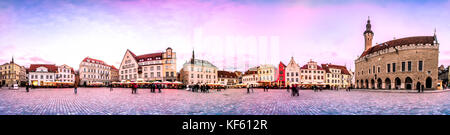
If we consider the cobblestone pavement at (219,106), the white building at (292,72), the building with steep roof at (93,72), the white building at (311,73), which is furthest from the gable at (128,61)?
the white building at (311,73)

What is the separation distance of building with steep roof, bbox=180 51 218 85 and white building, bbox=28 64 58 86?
4676 centimetres

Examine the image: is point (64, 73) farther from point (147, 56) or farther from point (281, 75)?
point (281, 75)

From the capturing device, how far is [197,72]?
185 ft

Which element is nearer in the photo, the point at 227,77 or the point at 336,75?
the point at 336,75

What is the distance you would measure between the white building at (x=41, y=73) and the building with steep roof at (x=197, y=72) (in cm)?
4676

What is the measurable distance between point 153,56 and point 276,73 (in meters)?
38.5

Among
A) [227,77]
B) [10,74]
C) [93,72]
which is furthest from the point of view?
[227,77]

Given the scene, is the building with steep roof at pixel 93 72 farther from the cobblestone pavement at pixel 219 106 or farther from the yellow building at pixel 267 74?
the cobblestone pavement at pixel 219 106

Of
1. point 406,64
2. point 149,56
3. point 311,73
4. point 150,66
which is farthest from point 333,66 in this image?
point 149,56

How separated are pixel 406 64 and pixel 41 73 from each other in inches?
3975

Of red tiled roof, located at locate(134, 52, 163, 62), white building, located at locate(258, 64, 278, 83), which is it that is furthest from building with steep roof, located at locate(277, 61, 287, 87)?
red tiled roof, located at locate(134, 52, 163, 62)

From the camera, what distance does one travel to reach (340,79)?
6650 cm
